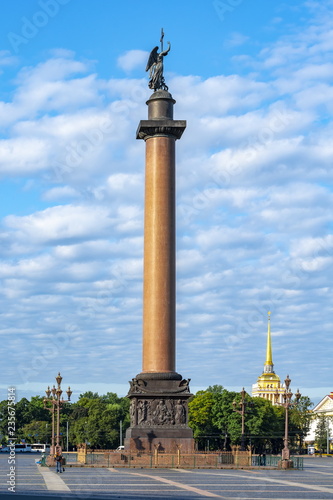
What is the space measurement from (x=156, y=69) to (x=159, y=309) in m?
17.1

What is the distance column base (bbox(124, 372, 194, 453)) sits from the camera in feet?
155

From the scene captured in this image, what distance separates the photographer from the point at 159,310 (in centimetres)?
4978

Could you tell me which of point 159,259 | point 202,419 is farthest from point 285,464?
point 202,419

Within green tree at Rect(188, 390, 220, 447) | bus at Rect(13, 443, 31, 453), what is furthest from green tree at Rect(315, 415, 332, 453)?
bus at Rect(13, 443, 31, 453)

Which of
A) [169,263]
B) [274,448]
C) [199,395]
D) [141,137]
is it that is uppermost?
[141,137]

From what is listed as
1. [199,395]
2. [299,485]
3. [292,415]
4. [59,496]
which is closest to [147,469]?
[299,485]

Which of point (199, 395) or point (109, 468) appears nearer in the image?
point (109, 468)

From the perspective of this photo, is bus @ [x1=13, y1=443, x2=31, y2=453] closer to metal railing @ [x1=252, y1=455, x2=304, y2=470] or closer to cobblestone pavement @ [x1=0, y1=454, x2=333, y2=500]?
metal railing @ [x1=252, y1=455, x2=304, y2=470]

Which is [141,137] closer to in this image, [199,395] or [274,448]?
[199,395]

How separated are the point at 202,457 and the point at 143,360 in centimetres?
701

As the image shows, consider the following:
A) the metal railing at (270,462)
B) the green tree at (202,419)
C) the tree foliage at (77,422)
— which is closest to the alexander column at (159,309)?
the metal railing at (270,462)

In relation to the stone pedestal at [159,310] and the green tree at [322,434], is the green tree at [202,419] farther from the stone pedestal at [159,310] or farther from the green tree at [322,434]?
the stone pedestal at [159,310]

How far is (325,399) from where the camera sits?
563 ft

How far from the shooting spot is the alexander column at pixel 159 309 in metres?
47.5
